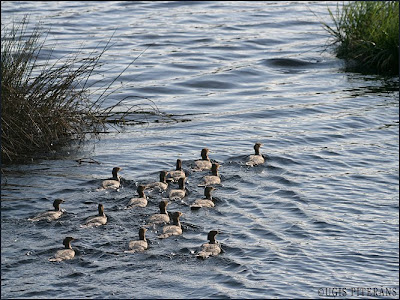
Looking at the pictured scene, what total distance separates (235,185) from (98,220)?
111 inches

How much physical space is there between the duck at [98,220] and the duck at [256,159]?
344cm

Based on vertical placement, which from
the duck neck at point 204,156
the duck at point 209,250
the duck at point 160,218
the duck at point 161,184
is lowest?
the duck at point 209,250

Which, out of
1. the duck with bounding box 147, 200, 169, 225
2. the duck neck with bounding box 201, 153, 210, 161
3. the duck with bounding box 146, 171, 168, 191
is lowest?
the duck with bounding box 147, 200, 169, 225

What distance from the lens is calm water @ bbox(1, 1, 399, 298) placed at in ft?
31.8

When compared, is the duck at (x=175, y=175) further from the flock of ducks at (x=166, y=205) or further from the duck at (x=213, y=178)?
the duck at (x=213, y=178)

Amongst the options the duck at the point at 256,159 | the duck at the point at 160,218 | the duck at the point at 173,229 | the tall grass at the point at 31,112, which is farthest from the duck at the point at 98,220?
the duck at the point at 256,159

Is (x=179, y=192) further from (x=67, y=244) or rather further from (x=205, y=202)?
(x=67, y=244)

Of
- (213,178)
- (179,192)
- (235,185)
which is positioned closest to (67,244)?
(179,192)

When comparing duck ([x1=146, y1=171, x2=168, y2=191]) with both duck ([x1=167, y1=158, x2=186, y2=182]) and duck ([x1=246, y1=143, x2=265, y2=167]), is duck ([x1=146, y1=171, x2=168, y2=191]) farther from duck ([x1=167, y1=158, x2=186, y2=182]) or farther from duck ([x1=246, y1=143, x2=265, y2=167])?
duck ([x1=246, y1=143, x2=265, y2=167])

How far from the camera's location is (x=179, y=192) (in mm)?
12227

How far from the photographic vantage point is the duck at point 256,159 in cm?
1378

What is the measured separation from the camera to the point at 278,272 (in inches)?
394

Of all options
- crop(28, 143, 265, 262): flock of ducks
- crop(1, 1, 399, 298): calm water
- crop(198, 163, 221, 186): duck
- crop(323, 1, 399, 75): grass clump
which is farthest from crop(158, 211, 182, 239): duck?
crop(323, 1, 399, 75): grass clump

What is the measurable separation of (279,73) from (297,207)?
9.55 metres
